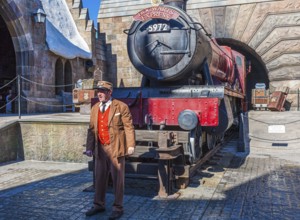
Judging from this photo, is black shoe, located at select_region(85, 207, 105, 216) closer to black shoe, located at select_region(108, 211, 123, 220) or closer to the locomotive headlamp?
black shoe, located at select_region(108, 211, 123, 220)

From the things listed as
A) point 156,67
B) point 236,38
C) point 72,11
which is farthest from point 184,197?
point 72,11

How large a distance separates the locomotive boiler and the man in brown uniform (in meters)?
0.77

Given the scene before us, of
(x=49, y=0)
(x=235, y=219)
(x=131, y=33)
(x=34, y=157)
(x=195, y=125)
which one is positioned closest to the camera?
(x=235, y=219)

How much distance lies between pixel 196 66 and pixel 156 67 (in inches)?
24.2

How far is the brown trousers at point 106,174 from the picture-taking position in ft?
11.8

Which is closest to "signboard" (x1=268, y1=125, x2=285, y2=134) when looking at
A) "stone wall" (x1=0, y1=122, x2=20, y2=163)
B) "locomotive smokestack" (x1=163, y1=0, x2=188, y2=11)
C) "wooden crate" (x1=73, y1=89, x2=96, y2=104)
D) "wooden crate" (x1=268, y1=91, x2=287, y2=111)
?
"wooden crate" (x1=268, y1=91, x2=287, y2=111)

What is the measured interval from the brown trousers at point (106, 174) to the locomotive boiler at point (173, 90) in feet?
2.53

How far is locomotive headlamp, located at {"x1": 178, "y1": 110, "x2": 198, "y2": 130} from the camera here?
175 inches

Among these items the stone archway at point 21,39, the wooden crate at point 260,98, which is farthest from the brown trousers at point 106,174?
the wooden crate at point 260,98

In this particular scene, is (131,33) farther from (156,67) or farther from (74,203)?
(74,203)

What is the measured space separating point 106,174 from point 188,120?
1.36 meters

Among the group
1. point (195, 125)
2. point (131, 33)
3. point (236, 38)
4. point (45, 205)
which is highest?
point (236, 38)

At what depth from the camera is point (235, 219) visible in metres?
3.45

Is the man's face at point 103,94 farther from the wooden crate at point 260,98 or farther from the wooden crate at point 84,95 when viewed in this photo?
the wooden crate at point 260,98
